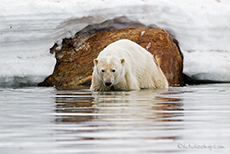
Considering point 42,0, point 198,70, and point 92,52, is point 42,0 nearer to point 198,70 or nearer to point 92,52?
point 92,52

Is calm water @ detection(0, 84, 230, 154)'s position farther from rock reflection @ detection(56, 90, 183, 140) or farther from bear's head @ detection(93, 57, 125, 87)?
bear's head @ detection(93, 57, 125, 87)

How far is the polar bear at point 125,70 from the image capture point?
30.0ft

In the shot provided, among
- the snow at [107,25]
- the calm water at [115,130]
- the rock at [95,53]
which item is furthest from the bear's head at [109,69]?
the snow at [107,25]

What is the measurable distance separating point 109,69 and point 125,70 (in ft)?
2.11

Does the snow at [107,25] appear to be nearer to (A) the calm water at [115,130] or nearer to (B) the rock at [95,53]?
(B) the rock at [95,53]

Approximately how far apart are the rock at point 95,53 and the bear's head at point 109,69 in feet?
9.78

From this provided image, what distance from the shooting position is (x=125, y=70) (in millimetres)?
9664

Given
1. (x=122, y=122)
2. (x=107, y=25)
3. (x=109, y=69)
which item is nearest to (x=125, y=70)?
(x=109, y=69)

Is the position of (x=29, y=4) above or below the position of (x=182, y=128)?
above

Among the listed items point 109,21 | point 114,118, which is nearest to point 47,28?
point 109,21

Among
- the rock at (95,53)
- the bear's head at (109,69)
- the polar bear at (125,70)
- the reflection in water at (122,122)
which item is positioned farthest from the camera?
the rock at (95,53)

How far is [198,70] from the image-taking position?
13148 millimetres

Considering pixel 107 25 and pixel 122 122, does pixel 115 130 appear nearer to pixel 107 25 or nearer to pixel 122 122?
pixel 122 122

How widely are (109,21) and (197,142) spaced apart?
1037 centimetres
